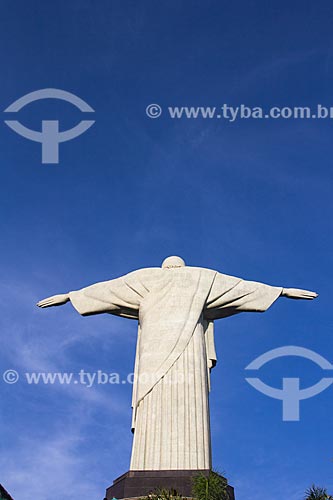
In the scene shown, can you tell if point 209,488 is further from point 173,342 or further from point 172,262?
point 172,262

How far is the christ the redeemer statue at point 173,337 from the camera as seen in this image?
16.2 metres

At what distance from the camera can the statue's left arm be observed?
61.1 feet

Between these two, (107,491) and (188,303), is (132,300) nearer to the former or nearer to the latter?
(188,303)

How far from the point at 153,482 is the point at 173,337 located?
12.2ft

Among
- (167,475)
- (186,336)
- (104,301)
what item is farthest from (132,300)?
(167,475)

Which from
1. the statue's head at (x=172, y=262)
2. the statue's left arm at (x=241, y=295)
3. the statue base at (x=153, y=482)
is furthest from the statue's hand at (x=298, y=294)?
the statue base at (x=153, y=482)

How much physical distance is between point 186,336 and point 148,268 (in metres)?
2.59

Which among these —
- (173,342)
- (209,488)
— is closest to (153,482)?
(209,488)

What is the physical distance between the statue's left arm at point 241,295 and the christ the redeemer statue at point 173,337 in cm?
3

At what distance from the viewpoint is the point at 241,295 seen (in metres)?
18.8

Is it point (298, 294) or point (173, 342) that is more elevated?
point (298, 294)

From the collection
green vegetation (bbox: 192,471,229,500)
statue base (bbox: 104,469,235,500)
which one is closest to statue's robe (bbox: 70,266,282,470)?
statue base (bbox: 104,469,235,500)

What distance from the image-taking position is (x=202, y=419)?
54.7ft

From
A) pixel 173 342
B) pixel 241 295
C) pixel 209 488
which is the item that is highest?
pixel 241 295
